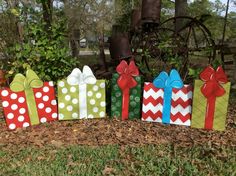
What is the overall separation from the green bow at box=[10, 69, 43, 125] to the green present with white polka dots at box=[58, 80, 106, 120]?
0.33 m

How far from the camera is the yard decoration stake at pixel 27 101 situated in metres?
3.98

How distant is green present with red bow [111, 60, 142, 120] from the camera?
4090 millimetres

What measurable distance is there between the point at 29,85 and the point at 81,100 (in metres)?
0.72

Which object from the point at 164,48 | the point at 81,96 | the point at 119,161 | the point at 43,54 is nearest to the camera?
the point at 119,161

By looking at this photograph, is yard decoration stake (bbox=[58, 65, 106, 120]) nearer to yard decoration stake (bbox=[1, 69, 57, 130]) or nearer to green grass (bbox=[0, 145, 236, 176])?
yard decoration stake (bbox=[1, 69, 57, 130])

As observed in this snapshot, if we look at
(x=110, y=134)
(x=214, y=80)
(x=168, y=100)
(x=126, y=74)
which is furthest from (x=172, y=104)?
(x=110, y=134)

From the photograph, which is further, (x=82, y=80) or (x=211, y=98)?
(x=82, y=80)

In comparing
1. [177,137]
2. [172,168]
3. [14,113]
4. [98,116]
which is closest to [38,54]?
[14,113]

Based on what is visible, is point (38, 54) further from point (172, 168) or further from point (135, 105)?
point (172, 168)

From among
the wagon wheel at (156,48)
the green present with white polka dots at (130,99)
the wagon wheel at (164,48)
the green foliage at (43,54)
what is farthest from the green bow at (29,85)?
the wagon wheel at (164,48)

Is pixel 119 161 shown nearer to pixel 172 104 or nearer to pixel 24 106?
pixel 172 104

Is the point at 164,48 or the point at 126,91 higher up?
the point at 164,48

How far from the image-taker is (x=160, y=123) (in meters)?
4.07

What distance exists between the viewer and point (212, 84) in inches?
147
